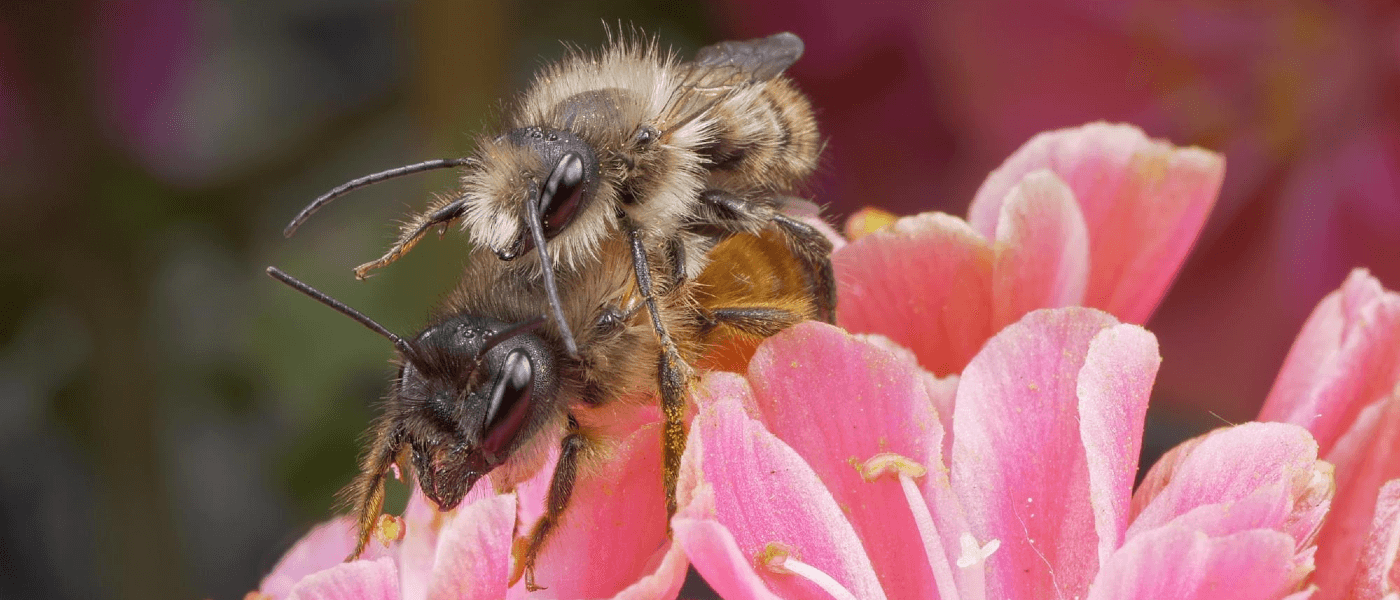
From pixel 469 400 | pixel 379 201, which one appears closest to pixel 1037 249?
pixel 469 400

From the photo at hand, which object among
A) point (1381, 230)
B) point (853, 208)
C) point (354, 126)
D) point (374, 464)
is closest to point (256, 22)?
point (354, 126)

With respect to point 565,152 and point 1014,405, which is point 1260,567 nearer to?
point 1014,405

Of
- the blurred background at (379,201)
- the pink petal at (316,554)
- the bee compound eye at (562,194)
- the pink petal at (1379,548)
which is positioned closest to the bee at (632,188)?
the bee compound eye at (562,194)

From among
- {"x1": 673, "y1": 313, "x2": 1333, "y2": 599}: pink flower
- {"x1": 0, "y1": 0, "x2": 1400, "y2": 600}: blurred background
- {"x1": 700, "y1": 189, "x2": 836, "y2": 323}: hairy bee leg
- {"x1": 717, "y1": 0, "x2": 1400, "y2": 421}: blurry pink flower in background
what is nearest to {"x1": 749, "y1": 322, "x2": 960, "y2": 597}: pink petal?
{"x1": 673, "y1": 313, "x2": 1333, "y2": 599}: pink flower

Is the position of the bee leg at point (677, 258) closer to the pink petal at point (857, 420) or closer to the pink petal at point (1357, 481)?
the pink petal at point (857, 420)

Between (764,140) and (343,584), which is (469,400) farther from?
(764,140)
